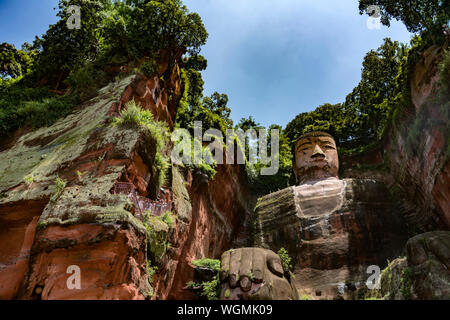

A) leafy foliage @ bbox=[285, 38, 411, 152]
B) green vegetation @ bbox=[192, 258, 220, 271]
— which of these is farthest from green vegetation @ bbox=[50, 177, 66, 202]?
leafy foliage @ bbox=[285, 38, 411, 152]

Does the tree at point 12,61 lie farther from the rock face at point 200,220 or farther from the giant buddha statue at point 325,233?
the giant buddha statue at point 325,233

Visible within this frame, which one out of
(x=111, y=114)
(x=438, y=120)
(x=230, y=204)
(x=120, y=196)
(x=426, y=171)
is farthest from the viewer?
(x=230, y=204)

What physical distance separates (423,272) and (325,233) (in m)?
5.18

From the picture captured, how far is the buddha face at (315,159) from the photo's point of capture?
16.1 m

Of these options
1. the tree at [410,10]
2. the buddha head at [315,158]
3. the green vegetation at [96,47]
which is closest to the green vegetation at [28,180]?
the green vegetation at [96,47]

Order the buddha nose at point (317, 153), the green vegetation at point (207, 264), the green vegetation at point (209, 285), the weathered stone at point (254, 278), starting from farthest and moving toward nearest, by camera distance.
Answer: the buddha nose at point (317, 153), the green vegetation at point (207, 264), the green vegetation at point (209, 285), the weathered stone at point (254, 278)

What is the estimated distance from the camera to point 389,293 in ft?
27.1

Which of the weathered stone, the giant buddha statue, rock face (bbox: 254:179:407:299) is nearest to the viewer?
the weathered stone

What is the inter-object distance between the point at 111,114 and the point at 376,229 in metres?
10.1

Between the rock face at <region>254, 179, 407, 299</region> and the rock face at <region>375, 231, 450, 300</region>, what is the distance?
2.47 m

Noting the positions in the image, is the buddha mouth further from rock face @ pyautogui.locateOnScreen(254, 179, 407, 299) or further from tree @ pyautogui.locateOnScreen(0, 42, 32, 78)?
tree @ pyautogui.locateOnScreen(0, 42, 32, 78)

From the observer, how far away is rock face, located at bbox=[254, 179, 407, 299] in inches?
448

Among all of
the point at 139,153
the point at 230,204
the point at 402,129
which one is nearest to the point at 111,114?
the point at 139,153

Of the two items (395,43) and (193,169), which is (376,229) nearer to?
(193,169)
